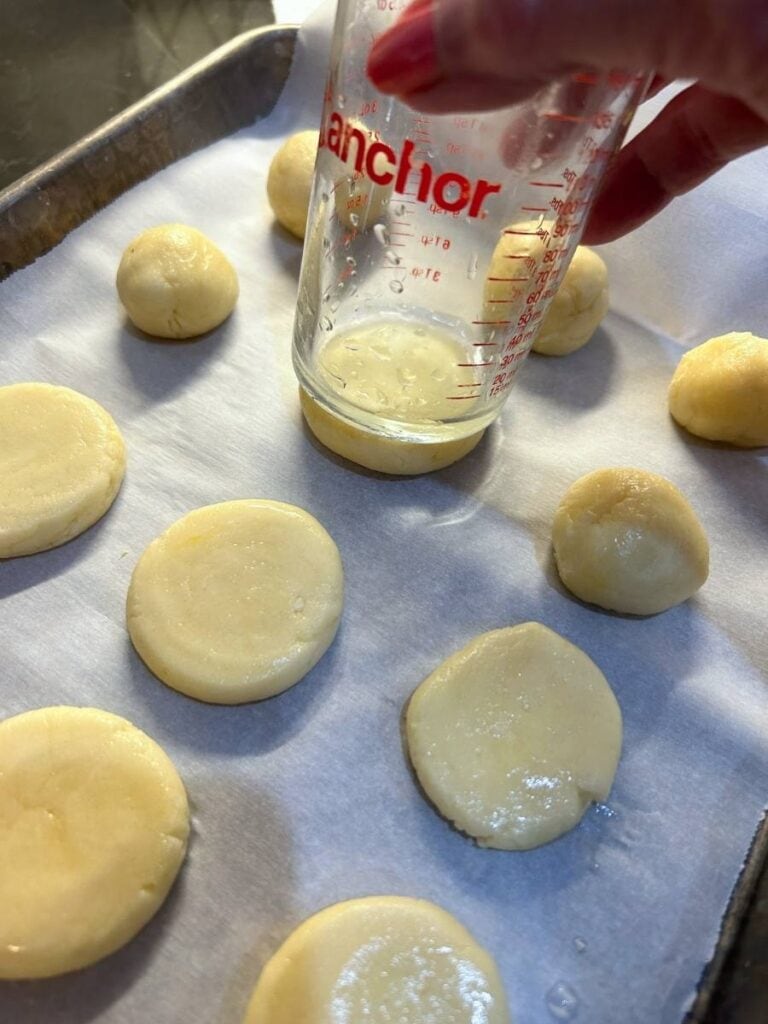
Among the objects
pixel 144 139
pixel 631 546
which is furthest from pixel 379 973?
pixel 144 139

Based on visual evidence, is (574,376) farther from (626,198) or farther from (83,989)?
(83,989)

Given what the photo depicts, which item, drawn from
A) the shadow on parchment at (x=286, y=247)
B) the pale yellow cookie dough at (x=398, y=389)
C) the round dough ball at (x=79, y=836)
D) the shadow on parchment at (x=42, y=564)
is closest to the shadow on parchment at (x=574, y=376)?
the pale yellow cookie dough at (x=398, y=389)

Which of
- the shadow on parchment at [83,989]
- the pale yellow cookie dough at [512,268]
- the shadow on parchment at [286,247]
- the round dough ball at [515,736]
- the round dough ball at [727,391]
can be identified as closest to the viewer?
the shadow on parchment at [83,989]

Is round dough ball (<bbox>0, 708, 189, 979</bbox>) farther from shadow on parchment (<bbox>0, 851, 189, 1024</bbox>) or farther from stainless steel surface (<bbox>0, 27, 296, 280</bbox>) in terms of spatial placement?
stainless steel surface (<bbox>0, 27, 296, 280</bbox>)

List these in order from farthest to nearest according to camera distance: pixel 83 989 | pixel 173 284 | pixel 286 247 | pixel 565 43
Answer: pixel 286 247
pixel 173 284
pixel 83 989
pixel 565 43

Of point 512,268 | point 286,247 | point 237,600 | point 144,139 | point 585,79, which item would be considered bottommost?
point 237,600

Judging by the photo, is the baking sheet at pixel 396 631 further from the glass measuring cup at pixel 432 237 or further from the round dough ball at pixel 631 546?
the glass measuring cup at pixel 432 237

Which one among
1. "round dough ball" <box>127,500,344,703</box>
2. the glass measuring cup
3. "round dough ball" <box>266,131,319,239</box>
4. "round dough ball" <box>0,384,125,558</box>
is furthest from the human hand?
"round dough ball" <box>266,131,319,239</box>
